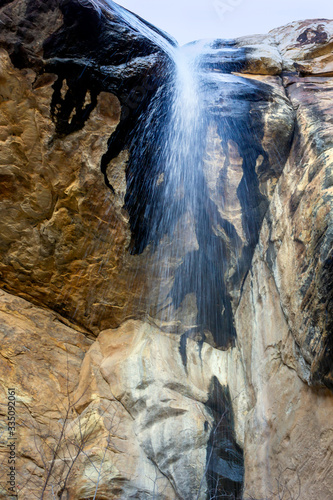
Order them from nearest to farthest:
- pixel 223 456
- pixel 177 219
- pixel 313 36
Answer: pixel 223 456 → pixel 177 219 → pixel 313 36

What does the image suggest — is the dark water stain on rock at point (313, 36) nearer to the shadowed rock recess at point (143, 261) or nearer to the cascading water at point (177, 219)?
the shadowed rock recess at point (143, 261)

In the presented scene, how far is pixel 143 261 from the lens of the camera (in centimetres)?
563

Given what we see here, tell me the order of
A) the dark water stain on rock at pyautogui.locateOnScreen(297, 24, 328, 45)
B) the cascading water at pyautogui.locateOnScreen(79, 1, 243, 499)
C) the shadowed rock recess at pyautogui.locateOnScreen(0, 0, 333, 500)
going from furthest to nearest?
the dark water stain on rock at pyautogui.locateOnScreen(297, 24, 328, 45) < the cascading water at pyautogui.locateOnScreen(79, 1, 243, 499) < the shadowed rock recess at pyautogui.locateOnScreen(0, 0, 333, 500)

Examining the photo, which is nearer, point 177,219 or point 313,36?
point 177,219

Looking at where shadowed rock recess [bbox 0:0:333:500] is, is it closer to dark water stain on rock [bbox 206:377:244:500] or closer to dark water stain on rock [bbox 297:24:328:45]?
dark water stain on rock [bbox 206:377:244:500]

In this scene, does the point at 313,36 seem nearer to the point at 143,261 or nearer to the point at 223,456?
the point at 143,261

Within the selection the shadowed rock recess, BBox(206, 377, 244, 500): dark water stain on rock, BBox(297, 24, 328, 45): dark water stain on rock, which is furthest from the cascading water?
BBox(297, 24, 328, 45): dark water stain on rock

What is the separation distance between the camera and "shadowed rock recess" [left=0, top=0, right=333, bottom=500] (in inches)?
165

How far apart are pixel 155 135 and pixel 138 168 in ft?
1.83

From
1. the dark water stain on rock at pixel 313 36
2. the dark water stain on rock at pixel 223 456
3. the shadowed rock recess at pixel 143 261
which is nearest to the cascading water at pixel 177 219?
the shadowed rock recess at pixel 143 261

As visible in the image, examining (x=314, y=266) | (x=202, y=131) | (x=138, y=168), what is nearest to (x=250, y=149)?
(x=202, y=131)

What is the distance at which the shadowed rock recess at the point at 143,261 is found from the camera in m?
4.20

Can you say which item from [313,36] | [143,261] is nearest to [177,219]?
[143,261]

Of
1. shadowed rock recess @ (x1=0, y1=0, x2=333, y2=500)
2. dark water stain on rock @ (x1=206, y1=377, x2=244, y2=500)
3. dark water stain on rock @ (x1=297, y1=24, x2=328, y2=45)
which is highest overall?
dark water stain on rock @ (x1=297, y1=24, x2=328, y2=45)
